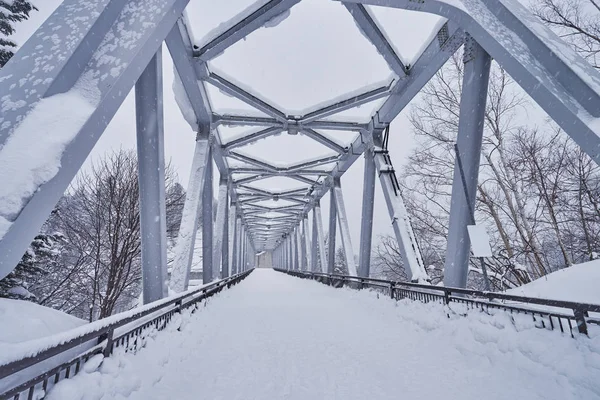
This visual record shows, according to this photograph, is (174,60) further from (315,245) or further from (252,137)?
(315,245)

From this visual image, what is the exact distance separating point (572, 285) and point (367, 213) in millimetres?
7239

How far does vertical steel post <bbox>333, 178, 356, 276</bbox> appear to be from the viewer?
43.5 ft

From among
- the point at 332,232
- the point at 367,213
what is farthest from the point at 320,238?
the point at 367,213

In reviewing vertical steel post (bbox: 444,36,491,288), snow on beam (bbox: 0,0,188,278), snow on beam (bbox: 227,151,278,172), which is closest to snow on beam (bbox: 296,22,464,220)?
vertical steel post (bbox: 444,36,491,288)

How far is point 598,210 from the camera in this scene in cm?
775

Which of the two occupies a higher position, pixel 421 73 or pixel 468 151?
pixel 421 73

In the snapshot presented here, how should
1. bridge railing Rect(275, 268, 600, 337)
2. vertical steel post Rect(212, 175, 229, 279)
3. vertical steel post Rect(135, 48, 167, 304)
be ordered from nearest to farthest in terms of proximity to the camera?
bridge railing Rect(275, 268, 600, 337)
vertical steel post Rect(135, 48, 167, 304)
vertical steel post Rect(212, 175, 229, 279)

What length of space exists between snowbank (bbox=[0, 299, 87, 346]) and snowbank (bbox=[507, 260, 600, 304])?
4706mm

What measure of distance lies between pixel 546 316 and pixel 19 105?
498 cm

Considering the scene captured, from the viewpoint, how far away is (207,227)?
32.0ft

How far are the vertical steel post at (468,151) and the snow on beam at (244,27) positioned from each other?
3.84 metres

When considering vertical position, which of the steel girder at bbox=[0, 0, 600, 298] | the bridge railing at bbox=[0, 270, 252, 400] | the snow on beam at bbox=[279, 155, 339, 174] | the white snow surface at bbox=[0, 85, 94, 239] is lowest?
the bridge railing at bbox=[0, 270, 252, 400]

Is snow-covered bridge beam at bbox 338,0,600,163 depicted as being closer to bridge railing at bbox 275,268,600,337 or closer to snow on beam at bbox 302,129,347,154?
bridge railing at bbox 275,268,600,337

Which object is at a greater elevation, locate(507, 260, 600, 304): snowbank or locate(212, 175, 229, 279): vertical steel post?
locate(212, 175, 229, 279): vertical steel post
